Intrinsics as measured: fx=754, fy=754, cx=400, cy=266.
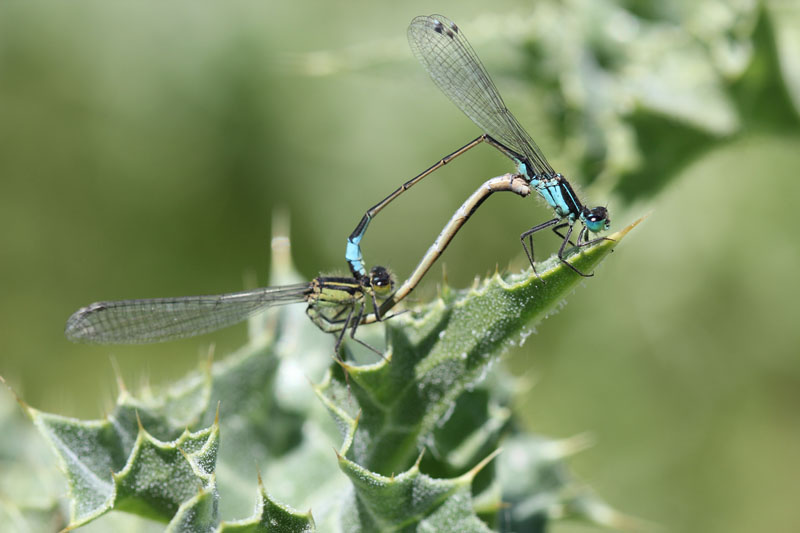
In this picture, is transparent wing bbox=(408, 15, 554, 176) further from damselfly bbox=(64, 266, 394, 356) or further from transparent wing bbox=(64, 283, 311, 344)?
transparent wing bbox=(64, 283, 311, 344)

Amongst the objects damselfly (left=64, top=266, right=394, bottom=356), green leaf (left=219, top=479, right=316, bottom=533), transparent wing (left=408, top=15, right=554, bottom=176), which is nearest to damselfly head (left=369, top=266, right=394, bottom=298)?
damselfly (left=64, top=266, right=394, bottom=356)

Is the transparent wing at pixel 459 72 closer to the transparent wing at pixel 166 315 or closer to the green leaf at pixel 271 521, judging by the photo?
the transparent wing at pixel 166 315

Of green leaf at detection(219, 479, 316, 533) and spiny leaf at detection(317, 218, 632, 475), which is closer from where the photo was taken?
green leaf at detection(219, 479, 316, 533)

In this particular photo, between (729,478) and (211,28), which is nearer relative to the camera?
(729,478)

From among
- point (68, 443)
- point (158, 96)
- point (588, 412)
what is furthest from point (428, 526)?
point (158, 96)

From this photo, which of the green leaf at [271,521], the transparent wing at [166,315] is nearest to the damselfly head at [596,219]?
the transparent wing at [166,315]

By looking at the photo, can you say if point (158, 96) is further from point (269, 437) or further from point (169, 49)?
point (269, 437)

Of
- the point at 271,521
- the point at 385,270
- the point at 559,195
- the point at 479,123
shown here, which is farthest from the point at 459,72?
the point at 271,521
